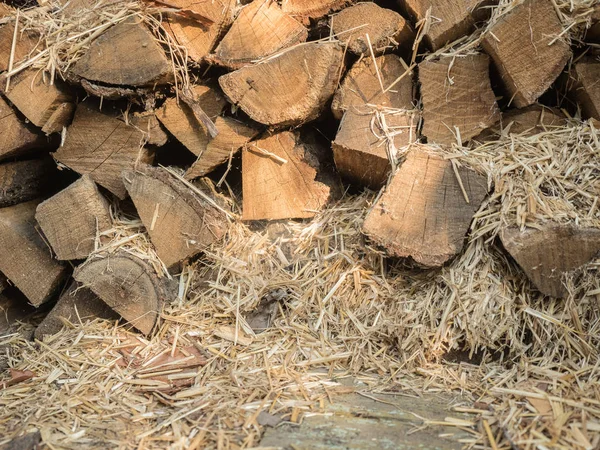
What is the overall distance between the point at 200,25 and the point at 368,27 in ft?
2.64

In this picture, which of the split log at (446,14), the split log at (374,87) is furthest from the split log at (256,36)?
the split log at (446,14)

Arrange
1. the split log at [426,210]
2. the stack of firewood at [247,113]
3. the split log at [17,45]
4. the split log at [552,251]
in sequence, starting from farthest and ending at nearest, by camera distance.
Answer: the split log at [17,45]
the stack of firewood at [247,113]
the split log at [426,210]
the split log at [552,251]

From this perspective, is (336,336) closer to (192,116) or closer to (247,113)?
(247,113)

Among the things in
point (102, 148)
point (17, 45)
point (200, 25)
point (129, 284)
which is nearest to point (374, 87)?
point (200, 25)

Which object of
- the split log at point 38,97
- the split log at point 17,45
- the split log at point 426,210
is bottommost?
the split log at point 426,210

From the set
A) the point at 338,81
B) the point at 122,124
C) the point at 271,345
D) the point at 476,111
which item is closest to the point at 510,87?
the point at 476,111

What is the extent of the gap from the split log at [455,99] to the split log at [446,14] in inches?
5.5

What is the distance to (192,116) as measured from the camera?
2.87 m

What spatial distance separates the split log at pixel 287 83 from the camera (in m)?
2.67

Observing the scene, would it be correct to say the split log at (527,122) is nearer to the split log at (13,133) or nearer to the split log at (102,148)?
the split log at (102,148)

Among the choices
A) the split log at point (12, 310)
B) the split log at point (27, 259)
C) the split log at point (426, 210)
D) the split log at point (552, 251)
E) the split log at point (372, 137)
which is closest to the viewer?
the split log at point (552, 251)

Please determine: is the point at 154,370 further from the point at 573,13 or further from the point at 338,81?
the point at 573,13

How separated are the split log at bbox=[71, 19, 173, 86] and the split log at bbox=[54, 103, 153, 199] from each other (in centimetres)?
27

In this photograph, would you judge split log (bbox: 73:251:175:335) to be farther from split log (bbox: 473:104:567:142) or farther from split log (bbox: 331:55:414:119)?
split log (bbox: 473:104:567:142)
